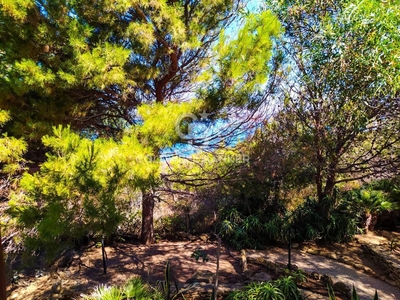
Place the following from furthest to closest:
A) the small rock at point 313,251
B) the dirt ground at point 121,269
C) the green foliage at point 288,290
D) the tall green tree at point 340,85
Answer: the small rock at point 313,251 < the dirt ground at point 121,269 < the green foliage at point 288,290 < the tall green tree at point 340,85

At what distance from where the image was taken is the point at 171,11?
343 cm

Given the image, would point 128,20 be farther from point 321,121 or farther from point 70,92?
point 321,121

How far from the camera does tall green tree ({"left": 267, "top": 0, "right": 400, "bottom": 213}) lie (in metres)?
2.65

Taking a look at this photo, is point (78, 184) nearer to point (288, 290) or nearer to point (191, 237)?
point (288, 290)

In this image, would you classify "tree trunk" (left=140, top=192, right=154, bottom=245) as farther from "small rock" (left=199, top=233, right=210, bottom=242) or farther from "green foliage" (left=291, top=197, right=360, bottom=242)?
"green foliage" (left=291, top=197, right=360, bottom=242)

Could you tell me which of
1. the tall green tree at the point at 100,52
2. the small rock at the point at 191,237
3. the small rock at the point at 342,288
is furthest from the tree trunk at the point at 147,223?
the small rock at the point at 342,288

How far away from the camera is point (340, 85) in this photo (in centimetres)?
386

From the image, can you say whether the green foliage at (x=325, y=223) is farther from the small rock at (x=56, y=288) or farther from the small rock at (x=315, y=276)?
the small rock at (x=56, y=288)

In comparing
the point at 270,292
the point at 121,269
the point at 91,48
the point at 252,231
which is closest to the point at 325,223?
the point at 252,231

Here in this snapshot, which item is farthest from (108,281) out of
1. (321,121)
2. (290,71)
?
(290,71)
